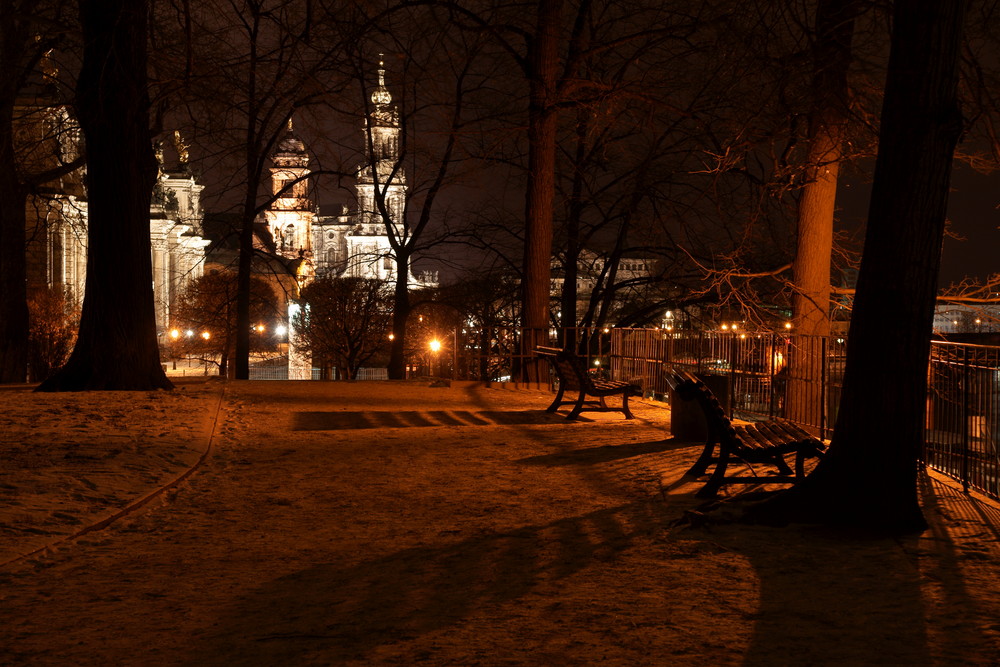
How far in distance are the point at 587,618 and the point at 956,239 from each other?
41.9 ft

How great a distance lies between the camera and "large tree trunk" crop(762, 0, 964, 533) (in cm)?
750

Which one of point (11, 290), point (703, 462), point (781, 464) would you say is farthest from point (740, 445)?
point (11, 290)

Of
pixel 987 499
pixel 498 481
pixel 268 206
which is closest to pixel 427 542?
pixel 498 481

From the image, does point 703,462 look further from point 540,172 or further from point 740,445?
point 540,172

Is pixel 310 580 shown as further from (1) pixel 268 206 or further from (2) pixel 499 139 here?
(1) pixel 268 206

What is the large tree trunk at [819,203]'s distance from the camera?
42.4ft

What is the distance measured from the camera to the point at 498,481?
9328 mm

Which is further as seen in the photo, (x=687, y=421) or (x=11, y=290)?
(x=11, y=290)

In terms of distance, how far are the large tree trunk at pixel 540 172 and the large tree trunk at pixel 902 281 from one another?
541 inches

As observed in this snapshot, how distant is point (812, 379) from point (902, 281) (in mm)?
6071

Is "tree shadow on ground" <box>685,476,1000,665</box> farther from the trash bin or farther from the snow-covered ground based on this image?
the trash bin

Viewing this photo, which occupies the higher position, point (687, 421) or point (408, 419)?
point (687, 421)

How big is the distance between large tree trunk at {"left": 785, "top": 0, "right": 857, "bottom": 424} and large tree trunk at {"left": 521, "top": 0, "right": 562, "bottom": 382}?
250 inches

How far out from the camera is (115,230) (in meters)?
16.5
